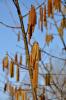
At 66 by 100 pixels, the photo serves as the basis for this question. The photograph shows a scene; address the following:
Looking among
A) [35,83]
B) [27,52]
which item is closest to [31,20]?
[27,52]

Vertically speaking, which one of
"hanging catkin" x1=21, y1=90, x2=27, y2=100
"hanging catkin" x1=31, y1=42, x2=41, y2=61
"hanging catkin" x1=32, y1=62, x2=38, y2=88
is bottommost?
"hanging catkin" x1=21, y1=90, x2=27, y2=100

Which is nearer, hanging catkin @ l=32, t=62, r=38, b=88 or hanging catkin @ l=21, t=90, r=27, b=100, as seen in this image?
hanging catkin @ l=32, t=62, r=38, b=88

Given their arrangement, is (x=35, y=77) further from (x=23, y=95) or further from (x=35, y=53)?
(x=23, y=95)

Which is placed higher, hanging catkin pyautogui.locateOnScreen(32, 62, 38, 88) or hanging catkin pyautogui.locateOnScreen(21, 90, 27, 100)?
hanging catkin pyautogui.locateOnScreen(32, 62, 38, 88)

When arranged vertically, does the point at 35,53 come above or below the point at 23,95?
above

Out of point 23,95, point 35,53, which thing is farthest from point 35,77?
point 23,95

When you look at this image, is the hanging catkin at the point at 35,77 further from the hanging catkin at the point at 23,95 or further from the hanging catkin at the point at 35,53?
the hanging catkin at the point at 23,95

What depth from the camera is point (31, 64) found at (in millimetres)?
2902

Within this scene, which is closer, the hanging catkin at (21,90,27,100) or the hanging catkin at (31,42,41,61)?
the hanging catkin at (31,42,41,61)

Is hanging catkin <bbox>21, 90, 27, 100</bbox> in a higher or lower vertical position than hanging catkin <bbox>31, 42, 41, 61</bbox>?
lower

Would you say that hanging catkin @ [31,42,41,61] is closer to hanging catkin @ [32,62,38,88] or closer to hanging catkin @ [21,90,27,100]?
hanging catkin @ [32,62,38,88]

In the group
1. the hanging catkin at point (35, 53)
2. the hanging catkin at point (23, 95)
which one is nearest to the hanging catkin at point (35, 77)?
the hanging catkin at point (35, 53)

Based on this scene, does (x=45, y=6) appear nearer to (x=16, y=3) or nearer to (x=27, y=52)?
(x=16, y=3)

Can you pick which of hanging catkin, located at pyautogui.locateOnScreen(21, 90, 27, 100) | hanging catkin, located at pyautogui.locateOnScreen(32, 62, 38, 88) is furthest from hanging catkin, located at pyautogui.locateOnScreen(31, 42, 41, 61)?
hanging catkin, located at pyautogui.locateOnScreen(21, 90, 27, 100)
